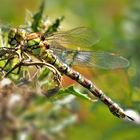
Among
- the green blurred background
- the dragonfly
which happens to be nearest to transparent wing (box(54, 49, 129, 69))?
the dragonfly

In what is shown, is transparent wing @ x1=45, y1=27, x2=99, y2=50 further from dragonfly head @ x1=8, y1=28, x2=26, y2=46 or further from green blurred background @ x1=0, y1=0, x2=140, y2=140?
green blurred background @ x1=0, y1=0, x2=140, y2=140

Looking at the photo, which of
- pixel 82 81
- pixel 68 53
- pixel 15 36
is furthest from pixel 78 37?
pixel 15 36

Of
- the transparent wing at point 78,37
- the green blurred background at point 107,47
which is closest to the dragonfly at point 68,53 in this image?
the transparent wing at point 78,37

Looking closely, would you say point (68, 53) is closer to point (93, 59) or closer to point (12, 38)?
point (93, 59)

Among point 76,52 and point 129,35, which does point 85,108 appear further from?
point 76,52

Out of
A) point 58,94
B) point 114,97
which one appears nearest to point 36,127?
point 114,97

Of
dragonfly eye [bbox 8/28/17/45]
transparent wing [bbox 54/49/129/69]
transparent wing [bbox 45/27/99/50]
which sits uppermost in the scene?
transparent wing [bbox 45/27/99/50]

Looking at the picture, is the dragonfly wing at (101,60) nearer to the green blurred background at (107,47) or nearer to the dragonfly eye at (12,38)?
the green blurred background at (107,47)
